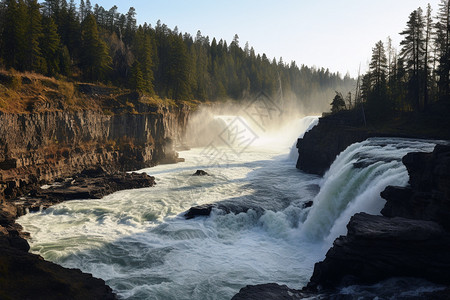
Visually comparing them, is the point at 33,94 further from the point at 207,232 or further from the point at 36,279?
the point at 36,279

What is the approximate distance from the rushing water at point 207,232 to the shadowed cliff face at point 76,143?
8.02 m

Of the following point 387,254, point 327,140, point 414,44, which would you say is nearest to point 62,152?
point 327,140

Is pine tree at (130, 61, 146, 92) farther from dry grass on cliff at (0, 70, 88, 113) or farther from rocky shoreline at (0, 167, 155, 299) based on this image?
rocky shoreline at (0, 167, 155, 299)

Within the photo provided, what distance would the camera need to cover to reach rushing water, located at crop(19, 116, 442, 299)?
625 inches

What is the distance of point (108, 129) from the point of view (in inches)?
1732

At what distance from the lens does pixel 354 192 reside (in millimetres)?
20516

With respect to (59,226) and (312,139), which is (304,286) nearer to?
(59,226)

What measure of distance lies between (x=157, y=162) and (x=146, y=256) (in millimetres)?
31442

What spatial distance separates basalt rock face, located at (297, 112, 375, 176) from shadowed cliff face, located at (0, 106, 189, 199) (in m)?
20.8

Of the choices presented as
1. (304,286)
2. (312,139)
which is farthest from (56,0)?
(304,286)

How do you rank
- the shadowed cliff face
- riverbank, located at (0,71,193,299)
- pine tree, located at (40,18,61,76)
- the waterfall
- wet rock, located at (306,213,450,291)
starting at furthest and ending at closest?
pine tree, located at (40,18,61,76) < the shadowed cliff face < the waterfall < riverbank, located at (0,71,193,299) < wet rock, located at (306,213,450,291)

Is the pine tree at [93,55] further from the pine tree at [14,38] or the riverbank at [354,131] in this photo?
the riverbank at [354,131]

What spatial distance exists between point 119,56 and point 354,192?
196 ft

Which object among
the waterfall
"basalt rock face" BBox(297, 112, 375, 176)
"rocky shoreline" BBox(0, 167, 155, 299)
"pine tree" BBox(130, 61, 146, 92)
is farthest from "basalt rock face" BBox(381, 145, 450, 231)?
"pine tree" BBox(130, 61, 146, 92)
